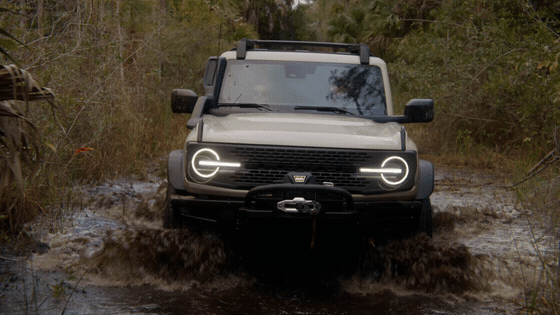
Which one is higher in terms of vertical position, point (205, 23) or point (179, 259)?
point (205, 23)

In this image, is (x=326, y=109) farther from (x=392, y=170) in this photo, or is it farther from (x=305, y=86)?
(x=392, y=170)

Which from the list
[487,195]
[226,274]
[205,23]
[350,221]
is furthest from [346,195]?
[205,23]

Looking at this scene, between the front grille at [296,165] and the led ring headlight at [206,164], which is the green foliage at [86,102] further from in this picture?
the front grille at [296,165]

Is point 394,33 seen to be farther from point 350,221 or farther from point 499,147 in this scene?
point 350,221

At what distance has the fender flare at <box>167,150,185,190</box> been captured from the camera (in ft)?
13.5

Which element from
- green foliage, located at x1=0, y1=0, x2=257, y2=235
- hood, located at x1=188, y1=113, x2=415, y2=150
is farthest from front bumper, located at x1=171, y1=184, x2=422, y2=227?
green foliage, located at x1=0, y1=0, x2=257, y2=235

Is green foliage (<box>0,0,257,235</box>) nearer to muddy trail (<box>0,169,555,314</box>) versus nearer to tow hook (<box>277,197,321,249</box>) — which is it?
muddy trail (<box>0,169,555,314</box>)

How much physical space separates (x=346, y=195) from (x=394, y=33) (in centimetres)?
2853

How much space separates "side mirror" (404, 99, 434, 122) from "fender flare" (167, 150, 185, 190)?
181 centimetres

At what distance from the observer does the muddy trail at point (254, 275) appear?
3.83 metres

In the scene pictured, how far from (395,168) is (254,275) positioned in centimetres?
129

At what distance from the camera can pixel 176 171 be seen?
418 cm

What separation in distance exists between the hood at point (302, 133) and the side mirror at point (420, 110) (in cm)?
51

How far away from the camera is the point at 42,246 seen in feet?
16.2
